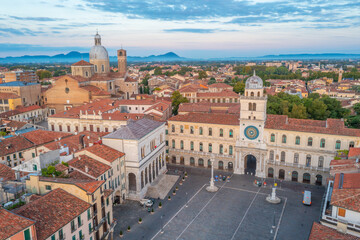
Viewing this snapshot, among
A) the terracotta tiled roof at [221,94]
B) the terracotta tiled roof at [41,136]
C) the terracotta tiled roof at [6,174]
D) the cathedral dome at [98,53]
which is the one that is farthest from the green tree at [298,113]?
the cathedral dome at [98,53]

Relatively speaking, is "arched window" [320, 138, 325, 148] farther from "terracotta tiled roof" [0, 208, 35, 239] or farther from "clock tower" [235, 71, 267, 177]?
"terracotta tiled roof" [0, 208, 35, 239]

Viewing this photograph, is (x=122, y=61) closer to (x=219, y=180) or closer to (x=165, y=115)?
(x=165, y=115)

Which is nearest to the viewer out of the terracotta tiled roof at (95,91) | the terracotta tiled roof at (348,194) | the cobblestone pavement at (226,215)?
the terracotta tiled roof at (348,194)

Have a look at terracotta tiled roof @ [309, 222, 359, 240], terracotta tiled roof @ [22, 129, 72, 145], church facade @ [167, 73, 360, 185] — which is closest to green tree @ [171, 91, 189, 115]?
church facade @ [167, 73, 360, 185]

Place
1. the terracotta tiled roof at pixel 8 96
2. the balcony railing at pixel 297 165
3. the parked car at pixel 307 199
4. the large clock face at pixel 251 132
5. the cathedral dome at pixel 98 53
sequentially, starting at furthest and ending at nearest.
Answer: the cathedral dome at pixel 98 53
the terracotta tiled roof at pixel 8 96
the large clock face at pixel 251 132
the balcony railing at pixel 297 165
the parked car at pixel 307 199

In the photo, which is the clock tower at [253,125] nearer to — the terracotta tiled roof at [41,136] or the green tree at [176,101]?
the terracotta tiled roof at [41,136]

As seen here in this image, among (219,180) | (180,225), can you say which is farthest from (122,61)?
(180,225)

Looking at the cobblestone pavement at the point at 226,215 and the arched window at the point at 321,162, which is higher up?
the arched window at the point at 321,162

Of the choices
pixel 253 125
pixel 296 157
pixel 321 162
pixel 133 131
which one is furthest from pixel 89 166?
pixel 321 162
